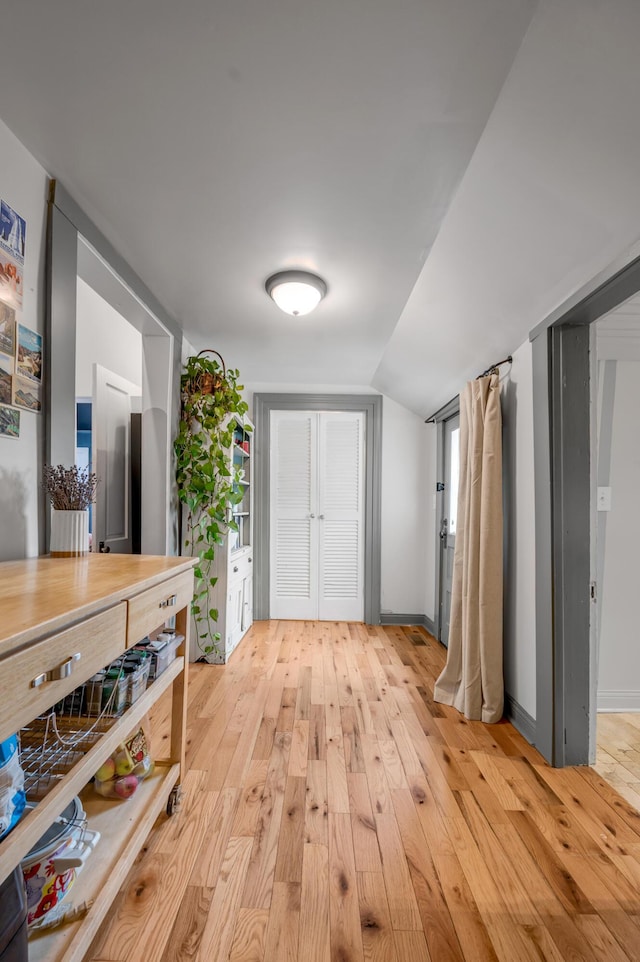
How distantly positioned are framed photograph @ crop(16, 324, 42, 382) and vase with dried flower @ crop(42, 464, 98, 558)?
29 centimetres

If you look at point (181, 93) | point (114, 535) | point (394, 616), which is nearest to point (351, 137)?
point (181, 93)

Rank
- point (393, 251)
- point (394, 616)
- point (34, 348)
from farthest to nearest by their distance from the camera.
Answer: point (394, 616)
point (393, 251)
point (34, 348)

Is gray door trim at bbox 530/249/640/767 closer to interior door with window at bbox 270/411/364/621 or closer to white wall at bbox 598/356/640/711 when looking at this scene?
white wall at bbox 598/356/640/711

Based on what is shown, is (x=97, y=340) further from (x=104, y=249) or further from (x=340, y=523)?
(x=340, y=523)

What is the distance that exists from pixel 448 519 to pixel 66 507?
312 cm

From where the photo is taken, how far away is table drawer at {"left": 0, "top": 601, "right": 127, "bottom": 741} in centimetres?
74

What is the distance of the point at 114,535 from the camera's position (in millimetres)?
2947

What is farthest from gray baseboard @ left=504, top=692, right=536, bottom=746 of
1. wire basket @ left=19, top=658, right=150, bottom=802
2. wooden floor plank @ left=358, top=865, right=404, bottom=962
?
wire basket @ left=19, top=658, right=150, bottom=802

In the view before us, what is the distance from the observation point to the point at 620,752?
2316 mm

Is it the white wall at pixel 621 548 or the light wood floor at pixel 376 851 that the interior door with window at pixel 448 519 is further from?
the light wood floor at pixel 376 851

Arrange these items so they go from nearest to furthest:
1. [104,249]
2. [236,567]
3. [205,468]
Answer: [104,249] < [205,468] < [236,567]

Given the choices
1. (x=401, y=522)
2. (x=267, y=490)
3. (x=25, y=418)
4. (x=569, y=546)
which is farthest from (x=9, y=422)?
(x=401, y=522)

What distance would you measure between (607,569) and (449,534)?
1.34 metres

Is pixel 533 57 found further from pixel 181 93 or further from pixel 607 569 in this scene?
pixel 607 569
